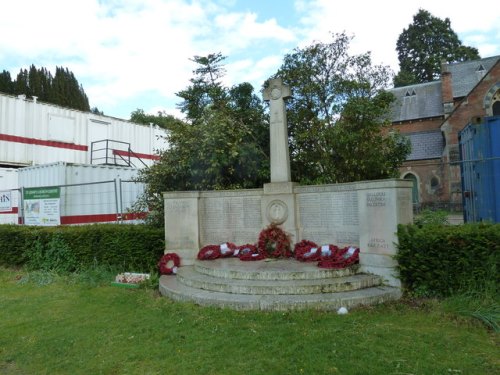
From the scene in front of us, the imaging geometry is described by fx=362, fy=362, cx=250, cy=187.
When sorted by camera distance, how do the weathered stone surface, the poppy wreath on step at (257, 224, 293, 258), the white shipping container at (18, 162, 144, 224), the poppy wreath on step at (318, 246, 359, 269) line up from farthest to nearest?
the white shipping container at (18, 162, 144, 224)
the poppy wreath on step at (257, 224, 293, 258)
the poppy wreath on step at (318, 246, 359, 269)
the weathered stone surface

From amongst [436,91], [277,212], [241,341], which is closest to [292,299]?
[241,341]

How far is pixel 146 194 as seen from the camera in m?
9.77

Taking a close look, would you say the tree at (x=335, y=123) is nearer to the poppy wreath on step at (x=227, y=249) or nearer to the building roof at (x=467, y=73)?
the poppy wreath on step at (x=227, y=249)

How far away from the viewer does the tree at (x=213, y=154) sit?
29.2ft

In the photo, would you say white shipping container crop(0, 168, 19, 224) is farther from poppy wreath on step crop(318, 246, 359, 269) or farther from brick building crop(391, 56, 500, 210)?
brick building crop(391, 56, 500, 210)

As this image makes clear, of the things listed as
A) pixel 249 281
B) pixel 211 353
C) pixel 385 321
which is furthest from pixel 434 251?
pixel 211 353

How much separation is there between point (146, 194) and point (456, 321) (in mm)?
7663

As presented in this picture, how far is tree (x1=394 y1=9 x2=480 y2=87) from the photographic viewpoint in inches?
1957

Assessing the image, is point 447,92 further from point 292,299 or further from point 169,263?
point 292,299

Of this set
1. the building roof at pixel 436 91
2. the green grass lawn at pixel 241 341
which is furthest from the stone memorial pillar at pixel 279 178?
the building roof at pixel 436 91

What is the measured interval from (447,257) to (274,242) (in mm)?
3205

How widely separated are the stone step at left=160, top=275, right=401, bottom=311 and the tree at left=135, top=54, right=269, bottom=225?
379 cm

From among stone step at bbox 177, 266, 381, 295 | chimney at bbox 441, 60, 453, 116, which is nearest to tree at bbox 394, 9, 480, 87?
chimney at bbox 441, 60, 453, 116

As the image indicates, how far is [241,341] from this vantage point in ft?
13.3
